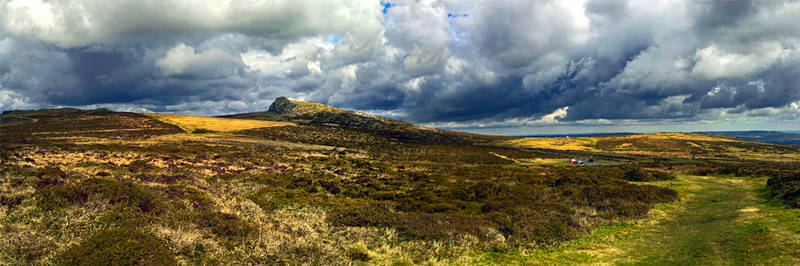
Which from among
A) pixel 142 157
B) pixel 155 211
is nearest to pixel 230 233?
pixel 155 211

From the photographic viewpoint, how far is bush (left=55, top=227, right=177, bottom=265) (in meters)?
9.87

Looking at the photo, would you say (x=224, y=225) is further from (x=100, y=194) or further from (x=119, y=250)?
(x=100, y=194)

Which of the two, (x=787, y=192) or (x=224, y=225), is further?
(x=787, y=192)

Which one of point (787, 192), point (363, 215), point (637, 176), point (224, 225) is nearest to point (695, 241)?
point (787, 192)

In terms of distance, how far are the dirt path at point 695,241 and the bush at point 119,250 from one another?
1130cm

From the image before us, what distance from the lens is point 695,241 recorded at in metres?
14.1

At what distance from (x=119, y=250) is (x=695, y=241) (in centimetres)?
2113

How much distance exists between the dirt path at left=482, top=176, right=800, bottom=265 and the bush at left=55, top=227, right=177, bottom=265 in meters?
11.3

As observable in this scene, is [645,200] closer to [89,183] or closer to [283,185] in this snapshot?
[283,185]

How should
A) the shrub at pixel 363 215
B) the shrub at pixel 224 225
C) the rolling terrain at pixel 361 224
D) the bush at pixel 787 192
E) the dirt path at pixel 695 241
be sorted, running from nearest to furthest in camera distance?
1. the rolling terrain at pixel 361 224
2. the dirt path at pixel 695 241
3. the shrub at pixel 224 225
4. the shrub at pixel 363 215
5. the bush at pixel 787 192

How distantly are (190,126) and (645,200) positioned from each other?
126649mm

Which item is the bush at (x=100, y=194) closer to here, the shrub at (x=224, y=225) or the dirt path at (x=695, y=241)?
the shrub at (x=224, y=225)

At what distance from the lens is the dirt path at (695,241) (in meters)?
12.0

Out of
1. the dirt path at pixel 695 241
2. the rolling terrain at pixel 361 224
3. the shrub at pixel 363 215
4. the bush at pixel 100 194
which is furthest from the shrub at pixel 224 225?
the dirt path at pixel 695 241
